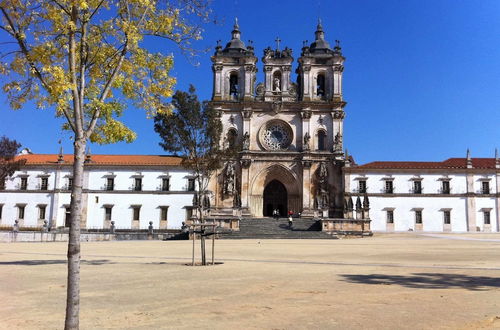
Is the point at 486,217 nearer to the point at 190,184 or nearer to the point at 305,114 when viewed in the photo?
the point at 305,114

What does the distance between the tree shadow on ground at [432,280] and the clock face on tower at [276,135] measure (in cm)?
4070

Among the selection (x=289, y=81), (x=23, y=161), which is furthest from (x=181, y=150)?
(x=23, y=161)

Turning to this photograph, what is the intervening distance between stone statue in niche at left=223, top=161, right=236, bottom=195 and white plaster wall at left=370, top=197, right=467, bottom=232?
16.4 m

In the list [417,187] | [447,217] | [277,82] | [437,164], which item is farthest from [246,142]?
[447,217]

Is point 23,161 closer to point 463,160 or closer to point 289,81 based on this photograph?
point 289,81

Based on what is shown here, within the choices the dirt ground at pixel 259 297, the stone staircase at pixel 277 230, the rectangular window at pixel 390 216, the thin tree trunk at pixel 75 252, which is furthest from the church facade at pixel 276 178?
the thin tree trunk at pixel 75 252

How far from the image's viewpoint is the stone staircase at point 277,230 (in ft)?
124

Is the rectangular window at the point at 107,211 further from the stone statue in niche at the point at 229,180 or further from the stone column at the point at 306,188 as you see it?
the stone column at the point at 306,188

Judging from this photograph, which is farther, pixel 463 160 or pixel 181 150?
pixel 463 160

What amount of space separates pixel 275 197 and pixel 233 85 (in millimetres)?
14673

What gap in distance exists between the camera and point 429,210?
50.8 metres

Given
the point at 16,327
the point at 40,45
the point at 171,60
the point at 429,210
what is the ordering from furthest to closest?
the point at 429,210 < the point at 171,60 < the point at 40,45 < the point at 16,327

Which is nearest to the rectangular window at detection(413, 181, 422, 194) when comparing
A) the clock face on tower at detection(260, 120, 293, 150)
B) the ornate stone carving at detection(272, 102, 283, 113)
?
the clock face on tower at detection(260, 120, 293, 150)

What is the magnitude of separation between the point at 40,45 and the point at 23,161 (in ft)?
165
